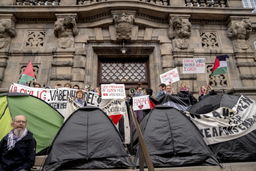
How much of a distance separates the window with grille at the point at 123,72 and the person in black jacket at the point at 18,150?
19.5 ft

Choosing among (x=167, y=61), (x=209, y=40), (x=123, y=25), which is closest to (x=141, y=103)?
(x=167, y=61)

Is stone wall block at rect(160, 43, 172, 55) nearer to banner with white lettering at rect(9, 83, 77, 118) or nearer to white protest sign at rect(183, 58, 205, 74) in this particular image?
white protest sign at rect(183, 58, 205, 74)

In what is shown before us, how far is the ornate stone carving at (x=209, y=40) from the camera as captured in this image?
988cm

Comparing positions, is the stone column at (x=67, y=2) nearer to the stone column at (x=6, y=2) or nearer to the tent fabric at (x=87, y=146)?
the stone column at (x=6, y=2)

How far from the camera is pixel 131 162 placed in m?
4.22

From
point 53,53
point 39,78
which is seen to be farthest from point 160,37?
point 39,78

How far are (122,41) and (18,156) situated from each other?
7.19m

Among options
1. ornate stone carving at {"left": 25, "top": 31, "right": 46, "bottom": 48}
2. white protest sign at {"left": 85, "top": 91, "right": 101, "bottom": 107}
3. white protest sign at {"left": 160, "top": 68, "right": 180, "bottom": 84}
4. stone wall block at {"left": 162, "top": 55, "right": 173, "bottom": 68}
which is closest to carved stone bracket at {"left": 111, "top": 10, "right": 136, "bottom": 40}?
stone wall block at {"left": 162, "top": 55, "right": 173, "bottom": 68}

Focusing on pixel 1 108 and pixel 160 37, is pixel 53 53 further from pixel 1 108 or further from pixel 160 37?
pixel 160 37

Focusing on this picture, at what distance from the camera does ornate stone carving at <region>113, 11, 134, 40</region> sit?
30.7 ft

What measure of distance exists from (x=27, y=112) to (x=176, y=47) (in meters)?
6.91

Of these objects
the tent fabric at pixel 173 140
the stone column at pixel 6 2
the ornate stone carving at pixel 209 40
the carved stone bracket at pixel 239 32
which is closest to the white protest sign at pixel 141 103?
the tent fabric at pixel 173 140

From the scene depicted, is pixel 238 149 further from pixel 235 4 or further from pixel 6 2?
pixel 6 2

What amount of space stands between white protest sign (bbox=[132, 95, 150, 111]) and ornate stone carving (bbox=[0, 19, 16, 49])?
702 centimetres
